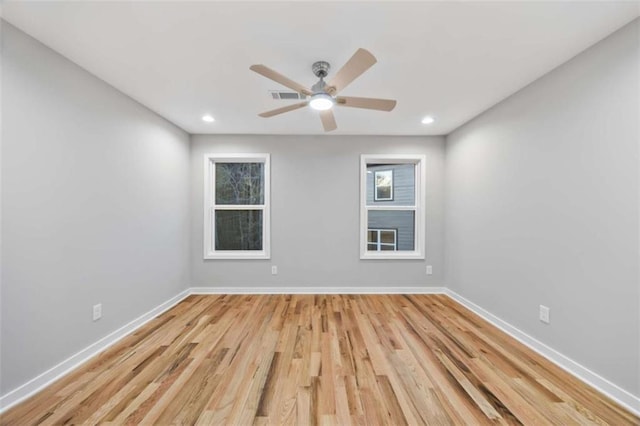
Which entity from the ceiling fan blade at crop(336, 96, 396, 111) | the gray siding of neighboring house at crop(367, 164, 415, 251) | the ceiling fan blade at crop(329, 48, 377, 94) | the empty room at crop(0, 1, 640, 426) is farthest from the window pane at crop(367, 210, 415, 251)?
the ceiling fan blade at crop(329, 48, 377, 94)

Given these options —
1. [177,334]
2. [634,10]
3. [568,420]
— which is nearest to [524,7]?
[634,10]

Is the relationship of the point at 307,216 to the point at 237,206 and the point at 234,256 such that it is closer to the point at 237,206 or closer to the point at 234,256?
the point at 237,206

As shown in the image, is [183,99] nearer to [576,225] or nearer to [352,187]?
[352,187]

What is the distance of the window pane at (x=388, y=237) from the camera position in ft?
15.2

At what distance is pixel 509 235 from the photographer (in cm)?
272

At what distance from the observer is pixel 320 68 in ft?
6.81

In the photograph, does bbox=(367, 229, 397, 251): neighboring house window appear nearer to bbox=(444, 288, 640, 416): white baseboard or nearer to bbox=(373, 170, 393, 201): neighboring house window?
bbox=(373, 170, 393, 201): neighboring house window

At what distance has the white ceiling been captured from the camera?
1562 mm

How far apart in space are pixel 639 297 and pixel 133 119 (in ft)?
14.6

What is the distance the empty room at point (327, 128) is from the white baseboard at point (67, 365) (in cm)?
2

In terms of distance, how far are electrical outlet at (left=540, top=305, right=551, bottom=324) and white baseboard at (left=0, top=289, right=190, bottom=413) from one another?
3.96 m

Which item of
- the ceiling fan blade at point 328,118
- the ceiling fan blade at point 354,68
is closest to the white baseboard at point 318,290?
the ceiling fan blade at point 328,118

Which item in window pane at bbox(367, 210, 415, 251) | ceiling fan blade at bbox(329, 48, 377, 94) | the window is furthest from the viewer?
window pane at bbox(367, 210, 415, 251)

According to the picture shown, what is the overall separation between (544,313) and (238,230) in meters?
3.86
